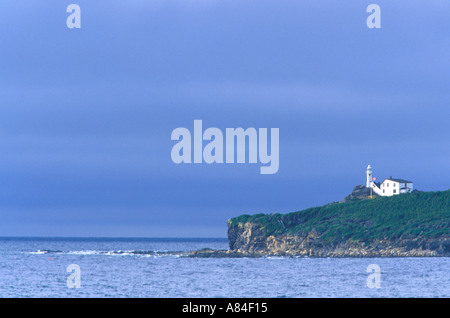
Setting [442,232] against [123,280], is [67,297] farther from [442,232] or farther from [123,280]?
[442,232]

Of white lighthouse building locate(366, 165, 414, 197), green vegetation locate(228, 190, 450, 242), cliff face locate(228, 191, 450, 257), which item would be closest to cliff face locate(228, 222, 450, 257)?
cliff face locate(228, 191, 450, 257)

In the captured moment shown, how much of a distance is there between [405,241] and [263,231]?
112ft

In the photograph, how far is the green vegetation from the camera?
164 meters

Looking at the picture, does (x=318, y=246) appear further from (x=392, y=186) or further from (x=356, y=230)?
(x=392, y=186)

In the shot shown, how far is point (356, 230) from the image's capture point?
169000 mm

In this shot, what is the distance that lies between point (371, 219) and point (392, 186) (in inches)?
1010

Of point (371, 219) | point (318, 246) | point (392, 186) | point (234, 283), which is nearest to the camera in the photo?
point (234, 283)

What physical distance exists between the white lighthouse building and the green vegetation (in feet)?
23.2

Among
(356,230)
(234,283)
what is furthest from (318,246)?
(234,283)

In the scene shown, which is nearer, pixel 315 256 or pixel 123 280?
pixel 123 280

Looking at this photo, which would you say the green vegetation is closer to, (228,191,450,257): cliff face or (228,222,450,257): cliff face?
(228,191,450,257): cliff face
